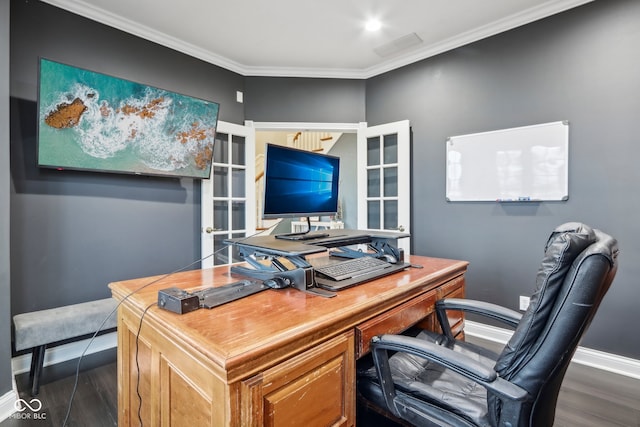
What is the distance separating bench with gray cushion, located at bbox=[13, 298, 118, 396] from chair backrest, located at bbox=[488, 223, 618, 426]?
2137 mm

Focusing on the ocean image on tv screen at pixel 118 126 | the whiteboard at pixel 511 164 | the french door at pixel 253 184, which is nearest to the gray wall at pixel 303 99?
the french door at pixel 253 184

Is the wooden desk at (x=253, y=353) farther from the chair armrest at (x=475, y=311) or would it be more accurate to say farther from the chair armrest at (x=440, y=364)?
the chair armrest at (x=475, y=311)

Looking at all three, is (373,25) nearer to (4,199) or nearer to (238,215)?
(238,215)

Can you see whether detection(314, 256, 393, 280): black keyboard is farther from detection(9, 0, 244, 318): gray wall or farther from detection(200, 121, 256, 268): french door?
detection(9, 0, 244, 318): gray wall

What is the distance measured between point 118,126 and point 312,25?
Result: 183 cm

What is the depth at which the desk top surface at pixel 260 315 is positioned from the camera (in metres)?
0.79

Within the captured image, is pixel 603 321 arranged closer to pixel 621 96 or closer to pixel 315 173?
pixel 621 96

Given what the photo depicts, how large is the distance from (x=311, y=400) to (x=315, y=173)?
A: 1.08 metres

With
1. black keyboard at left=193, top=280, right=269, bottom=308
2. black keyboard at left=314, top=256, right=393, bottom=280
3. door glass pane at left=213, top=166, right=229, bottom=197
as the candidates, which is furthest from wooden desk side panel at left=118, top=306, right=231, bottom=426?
door glass pane at left=213, top=166, right=229, bottom=197

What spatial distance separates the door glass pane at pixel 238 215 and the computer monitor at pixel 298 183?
193 cm

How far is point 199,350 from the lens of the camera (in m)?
0.80

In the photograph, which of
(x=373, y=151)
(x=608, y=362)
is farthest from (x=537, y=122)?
(x=608, y=362)

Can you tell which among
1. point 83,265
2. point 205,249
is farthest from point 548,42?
point 83,265

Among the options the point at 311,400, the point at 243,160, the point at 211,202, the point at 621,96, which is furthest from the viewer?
the point at 243,160
